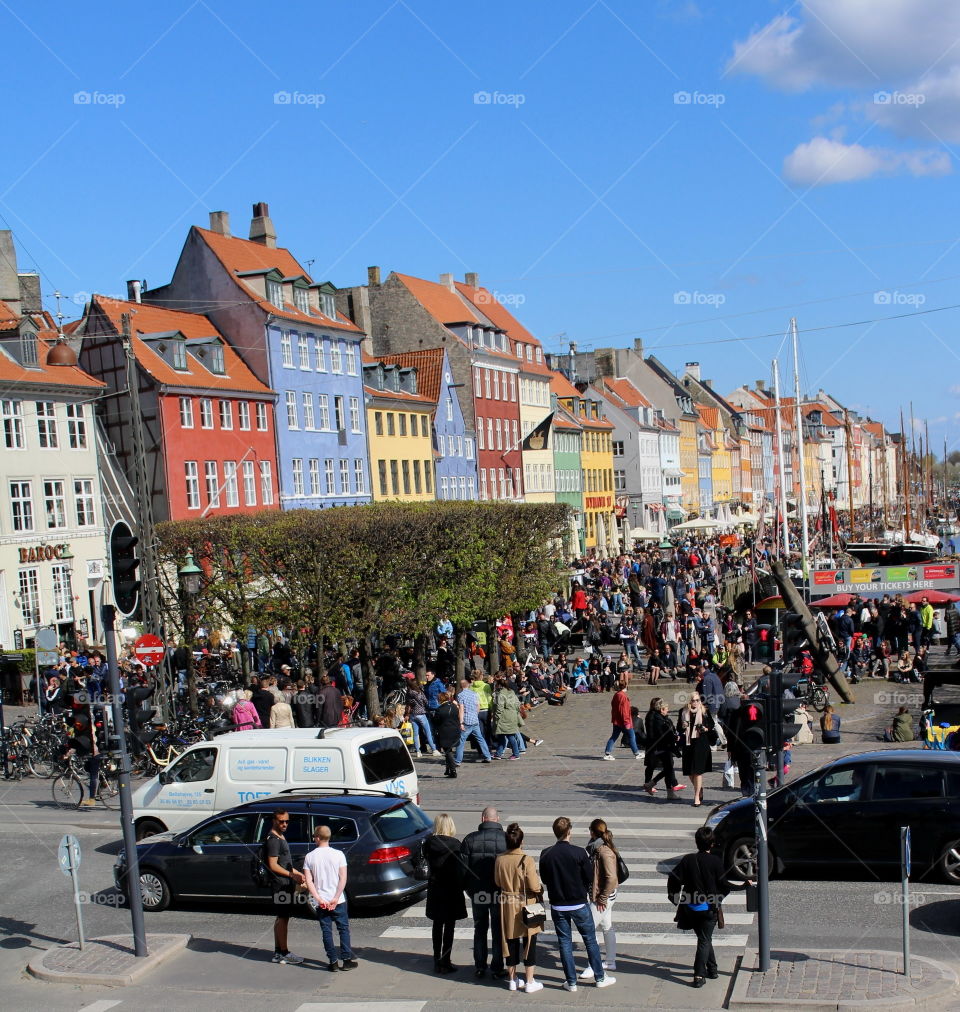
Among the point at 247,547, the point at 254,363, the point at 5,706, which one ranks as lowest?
the point at 5,706

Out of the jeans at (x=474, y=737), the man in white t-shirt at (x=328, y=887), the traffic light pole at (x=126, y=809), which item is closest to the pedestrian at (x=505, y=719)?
the jeans at (x=474, y=737)

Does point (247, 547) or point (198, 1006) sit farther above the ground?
point (247, 547)

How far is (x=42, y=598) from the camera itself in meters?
40.9

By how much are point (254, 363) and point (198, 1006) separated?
4360 centimetres

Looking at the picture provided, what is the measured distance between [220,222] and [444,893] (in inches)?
1937

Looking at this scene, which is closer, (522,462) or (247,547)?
(247,547)

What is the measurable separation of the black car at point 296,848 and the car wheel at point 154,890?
1 cm

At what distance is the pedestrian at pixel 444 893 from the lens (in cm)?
1128

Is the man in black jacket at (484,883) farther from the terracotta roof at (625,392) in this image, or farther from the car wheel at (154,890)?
the terracotta roof at (625,392)

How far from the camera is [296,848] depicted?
43.8 feet

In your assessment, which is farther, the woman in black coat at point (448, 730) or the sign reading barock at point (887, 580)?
the sign reading barock at point (887, 580)

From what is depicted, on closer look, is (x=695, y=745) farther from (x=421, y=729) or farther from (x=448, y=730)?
(x=421, y=729)

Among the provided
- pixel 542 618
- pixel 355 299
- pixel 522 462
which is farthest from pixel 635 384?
pixel 542 618

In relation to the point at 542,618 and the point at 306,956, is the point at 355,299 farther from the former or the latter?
the point at 306,956
